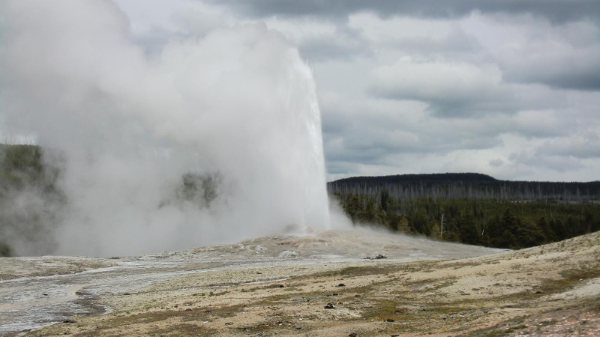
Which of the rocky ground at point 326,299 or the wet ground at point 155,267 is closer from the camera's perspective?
the rocky ground at point 326,299

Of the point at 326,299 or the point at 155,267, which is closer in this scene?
the point at 326,299

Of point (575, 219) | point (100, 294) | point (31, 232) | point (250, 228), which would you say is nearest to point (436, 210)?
point (575, 219)

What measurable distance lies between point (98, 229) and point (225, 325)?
4959 inches

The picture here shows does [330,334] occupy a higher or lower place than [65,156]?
lower

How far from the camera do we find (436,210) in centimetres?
16525

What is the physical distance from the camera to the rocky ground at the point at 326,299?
3033cm

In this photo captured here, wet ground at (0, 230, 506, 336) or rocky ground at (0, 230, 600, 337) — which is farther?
wet ground at (0, 230, 506, 336)

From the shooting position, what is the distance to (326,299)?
4059cm

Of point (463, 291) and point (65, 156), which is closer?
point (463, 291)

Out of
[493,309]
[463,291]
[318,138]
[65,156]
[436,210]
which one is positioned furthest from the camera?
[65,156]

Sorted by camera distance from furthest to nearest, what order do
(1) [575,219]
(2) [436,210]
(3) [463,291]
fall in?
(2) [436,210] → (1) [575,219] → (3) [463,291]

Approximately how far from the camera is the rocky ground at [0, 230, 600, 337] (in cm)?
3033

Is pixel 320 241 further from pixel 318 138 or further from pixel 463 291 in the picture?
pixel 463 291

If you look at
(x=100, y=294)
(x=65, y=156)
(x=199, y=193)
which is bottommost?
(x=100, y=294)
